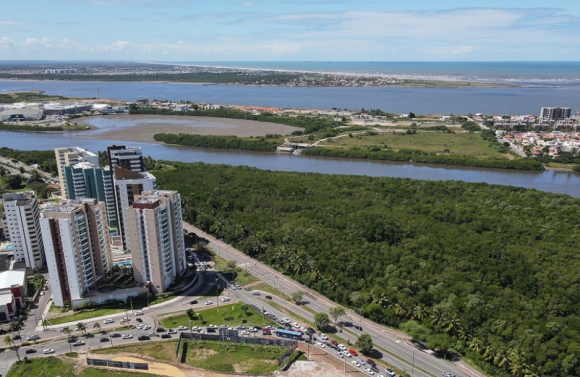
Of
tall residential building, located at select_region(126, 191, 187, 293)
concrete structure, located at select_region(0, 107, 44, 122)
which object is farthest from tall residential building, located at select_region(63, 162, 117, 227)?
concrete structure, located at select_region(0, 107, 44, 122)

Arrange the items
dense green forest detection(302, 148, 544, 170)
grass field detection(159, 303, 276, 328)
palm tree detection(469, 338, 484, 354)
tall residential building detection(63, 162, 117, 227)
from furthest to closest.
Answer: dense green forest detection(302, 148, 544, 170) → tall residential building detection(63, 162, 117, 227) → grass field detection(159, 303, 276, 328) → palm tree detection(469, 338, 484, 354)

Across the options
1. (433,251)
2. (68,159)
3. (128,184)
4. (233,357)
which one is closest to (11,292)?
(128,184)

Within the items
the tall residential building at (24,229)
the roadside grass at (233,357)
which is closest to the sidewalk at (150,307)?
the roadside grass at (233,357)

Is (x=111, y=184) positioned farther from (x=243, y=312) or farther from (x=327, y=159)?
(x=327, y=159)

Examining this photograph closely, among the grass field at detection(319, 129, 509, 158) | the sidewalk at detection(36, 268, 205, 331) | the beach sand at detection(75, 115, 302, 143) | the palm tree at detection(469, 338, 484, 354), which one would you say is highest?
the beach sand at detection(75, 115, 302, 143)

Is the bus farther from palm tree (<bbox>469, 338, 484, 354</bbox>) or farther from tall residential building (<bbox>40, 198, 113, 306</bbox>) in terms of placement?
tall residential building (<bbox>40, 198, 113, 306</bbox>)

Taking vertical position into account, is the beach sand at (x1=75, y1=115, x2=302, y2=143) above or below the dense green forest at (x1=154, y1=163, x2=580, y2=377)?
above
